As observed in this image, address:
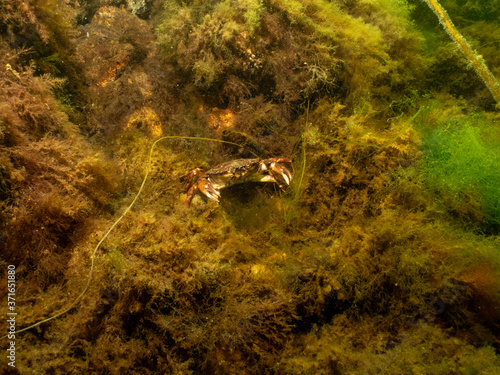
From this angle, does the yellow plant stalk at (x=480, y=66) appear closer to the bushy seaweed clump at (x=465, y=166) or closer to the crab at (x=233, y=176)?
the bushy seaweed clump at (x=465, y=166)

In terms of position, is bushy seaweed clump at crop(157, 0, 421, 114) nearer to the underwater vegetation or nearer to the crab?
the underwater vegetation

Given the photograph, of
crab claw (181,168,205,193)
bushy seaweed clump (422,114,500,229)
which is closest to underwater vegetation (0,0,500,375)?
bushy seaweed clump (422,114,500,229)

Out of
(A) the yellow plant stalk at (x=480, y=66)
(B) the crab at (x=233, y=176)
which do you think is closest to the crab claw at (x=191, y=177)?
(B) the crab at (x=233, y=176)

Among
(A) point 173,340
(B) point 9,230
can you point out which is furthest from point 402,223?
(B) point 9,230

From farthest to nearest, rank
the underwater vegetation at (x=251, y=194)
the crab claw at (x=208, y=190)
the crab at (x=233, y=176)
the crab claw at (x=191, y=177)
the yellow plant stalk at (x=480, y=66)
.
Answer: the crab claw at (x=191, y=177)
the crab at (x=233, y=176)
the crab claw at (x=208, y=190)
the yellow plant stalk at (x=480, y=66)
the underwater vegetation at (x=251, y=194)

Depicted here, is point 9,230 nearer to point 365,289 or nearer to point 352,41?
point 365,289
